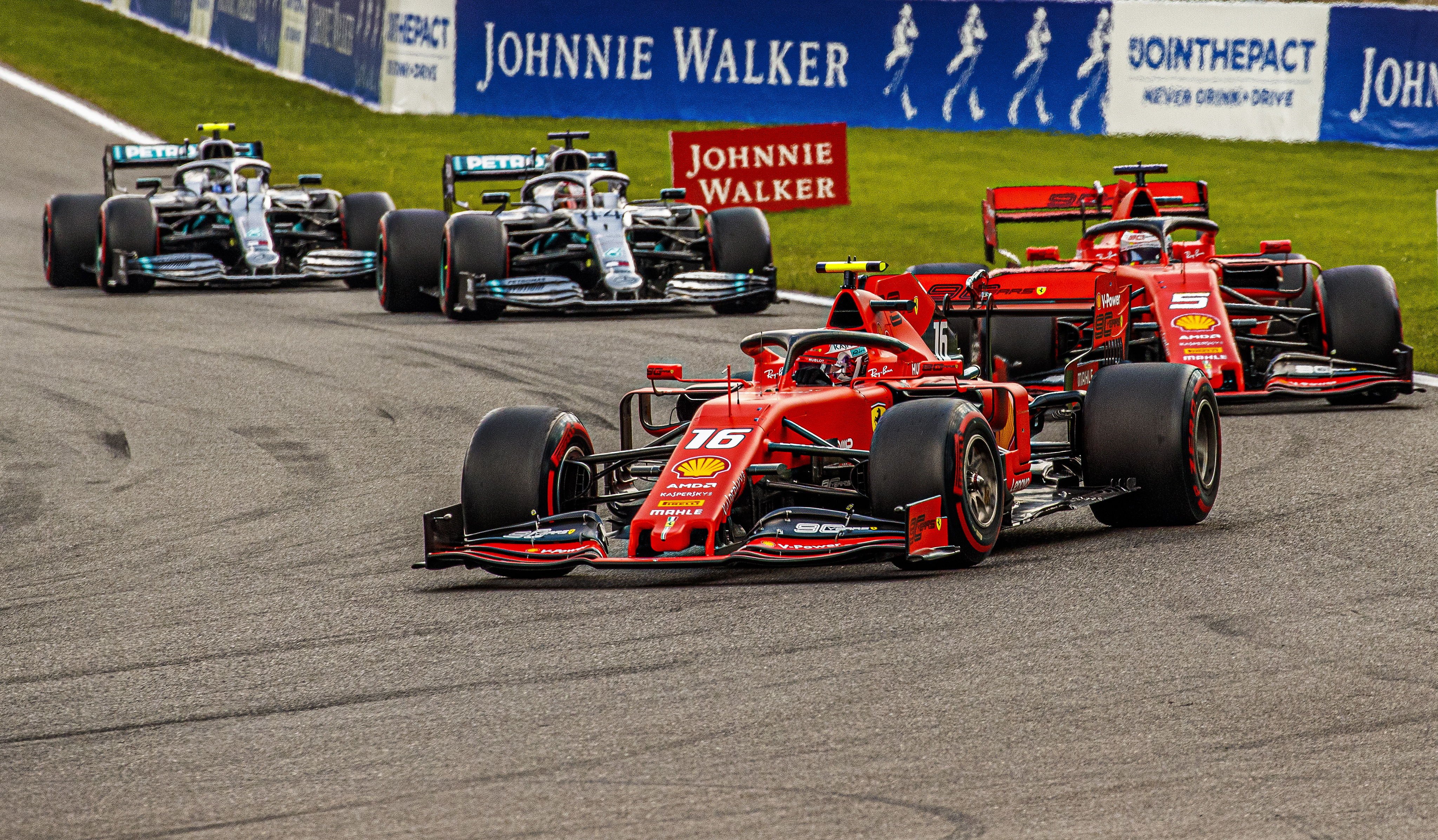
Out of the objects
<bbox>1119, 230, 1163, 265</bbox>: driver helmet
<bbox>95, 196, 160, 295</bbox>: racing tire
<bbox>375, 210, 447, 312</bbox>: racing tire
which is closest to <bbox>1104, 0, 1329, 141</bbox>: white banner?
<bbox>375, 210, 447, 312</bbox>: racing tire

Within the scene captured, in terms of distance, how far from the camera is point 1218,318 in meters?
14.1

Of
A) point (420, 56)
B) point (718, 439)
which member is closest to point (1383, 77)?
point (420, 56)

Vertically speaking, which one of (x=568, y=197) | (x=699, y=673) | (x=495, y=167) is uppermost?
(x=495, y=167)

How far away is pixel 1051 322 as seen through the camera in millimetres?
15016

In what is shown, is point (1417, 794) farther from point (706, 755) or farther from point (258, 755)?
point (258, 755)

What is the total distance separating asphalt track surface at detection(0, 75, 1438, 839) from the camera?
223 inches

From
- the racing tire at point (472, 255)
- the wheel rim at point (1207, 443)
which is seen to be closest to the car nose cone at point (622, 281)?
the racing tire at point (472, 255)

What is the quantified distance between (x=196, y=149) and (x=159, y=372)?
878cm

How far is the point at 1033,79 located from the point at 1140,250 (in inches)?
798

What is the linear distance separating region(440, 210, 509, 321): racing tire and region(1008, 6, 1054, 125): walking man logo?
16.5 metres

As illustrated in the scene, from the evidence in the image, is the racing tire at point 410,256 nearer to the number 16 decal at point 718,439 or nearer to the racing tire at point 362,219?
the racing tire at point 362,219

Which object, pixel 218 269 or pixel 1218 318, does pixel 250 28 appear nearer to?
pixel 218 269

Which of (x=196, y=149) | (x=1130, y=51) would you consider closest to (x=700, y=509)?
(x=196, y=149)

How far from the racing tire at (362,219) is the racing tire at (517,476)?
1496 cm
